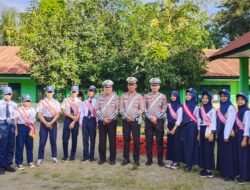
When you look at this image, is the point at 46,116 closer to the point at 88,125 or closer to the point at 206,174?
the point at 88,125

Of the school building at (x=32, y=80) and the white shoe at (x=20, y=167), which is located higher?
the school building at (x=32, y=80)

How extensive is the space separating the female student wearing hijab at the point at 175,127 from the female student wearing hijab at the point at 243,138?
136 centimetres

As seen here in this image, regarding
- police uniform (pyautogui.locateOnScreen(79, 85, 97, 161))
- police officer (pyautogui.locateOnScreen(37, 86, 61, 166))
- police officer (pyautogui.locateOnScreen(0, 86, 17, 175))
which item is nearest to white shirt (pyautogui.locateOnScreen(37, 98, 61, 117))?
police officer (pyautogui.locateOnScreen(37, 86, 61, 166))

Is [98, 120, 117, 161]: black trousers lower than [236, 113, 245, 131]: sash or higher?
lower

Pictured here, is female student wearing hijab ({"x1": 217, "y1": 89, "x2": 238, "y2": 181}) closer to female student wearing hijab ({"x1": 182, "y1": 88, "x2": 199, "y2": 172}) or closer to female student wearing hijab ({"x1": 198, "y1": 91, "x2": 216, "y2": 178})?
female student wearing hijab ({"x1": 198, "y1": 91, "x2": 216, "y2": 178})

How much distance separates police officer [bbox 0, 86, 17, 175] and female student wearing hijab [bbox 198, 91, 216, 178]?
3527mm

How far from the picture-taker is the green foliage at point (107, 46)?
58.7 feet

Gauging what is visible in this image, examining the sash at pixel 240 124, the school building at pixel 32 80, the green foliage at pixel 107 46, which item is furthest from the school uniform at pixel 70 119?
the school building at pixel 32 80

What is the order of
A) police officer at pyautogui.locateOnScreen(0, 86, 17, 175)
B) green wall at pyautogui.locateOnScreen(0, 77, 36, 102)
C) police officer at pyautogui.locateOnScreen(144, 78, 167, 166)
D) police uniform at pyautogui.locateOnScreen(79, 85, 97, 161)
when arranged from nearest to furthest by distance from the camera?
police officer at pyautogui.locateOnScreen(0, 86, 17, 175)
police officer at pyautogui.locateOnScreen(144, 78, 167, 166)
police uniform at pyautogui.locateOnScreen(79, 85, 97, 161)
green wall at pyautogui.locateOnScreen(0, 77, 36, 102)

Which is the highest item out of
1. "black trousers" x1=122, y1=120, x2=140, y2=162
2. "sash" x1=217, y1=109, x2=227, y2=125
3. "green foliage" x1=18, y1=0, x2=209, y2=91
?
"green foliage" x1=18, y1=0, x2=209, y2=91

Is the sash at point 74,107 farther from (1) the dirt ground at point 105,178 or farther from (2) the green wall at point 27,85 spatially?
(2) the green wall at point 27,85

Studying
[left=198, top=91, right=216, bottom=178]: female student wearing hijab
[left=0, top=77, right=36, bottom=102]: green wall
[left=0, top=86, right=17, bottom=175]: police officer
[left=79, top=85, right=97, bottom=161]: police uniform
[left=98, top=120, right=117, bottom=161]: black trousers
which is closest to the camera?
[left=198, top=91, right=216, bottom=178]: female student wearing hijab

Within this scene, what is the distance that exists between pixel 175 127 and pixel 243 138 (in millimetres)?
1578

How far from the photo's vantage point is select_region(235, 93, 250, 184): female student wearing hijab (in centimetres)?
704
